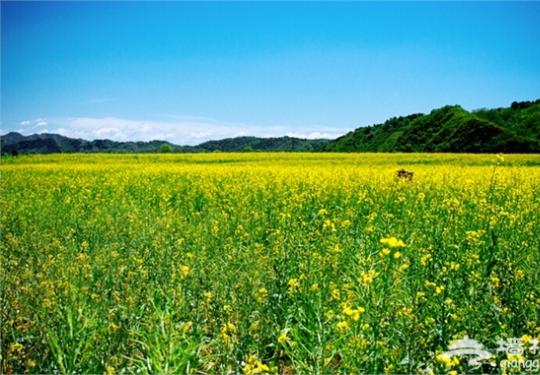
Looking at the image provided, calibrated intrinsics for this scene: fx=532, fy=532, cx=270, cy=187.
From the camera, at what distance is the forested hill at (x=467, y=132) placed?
163ft

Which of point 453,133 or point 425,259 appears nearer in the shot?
point 425,259

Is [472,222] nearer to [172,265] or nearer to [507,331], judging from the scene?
[507,331]

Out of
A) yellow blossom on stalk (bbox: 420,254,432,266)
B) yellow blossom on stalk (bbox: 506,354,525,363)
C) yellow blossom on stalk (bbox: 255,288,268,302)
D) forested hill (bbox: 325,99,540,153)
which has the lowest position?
yellow blossom on stalk (bbox: 506,354,525,363)

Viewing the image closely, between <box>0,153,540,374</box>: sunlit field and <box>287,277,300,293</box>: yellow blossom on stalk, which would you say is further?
<box>287,277,300,293</box>: yellow blossom on stalk

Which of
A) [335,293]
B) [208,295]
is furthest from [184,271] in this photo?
[335,293]

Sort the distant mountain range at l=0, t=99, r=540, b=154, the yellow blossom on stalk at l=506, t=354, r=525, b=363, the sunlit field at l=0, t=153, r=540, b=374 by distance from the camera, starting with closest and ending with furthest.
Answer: the yellow blossom on stalk at l=506, t=354, r=525, b=363
the sunlit field at l=0, t=153, r=540, b=374
the distant mountain range at l=0, t=99, r=540, b=154

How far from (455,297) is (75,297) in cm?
303

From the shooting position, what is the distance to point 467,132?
5359cm

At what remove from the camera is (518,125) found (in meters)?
54.5

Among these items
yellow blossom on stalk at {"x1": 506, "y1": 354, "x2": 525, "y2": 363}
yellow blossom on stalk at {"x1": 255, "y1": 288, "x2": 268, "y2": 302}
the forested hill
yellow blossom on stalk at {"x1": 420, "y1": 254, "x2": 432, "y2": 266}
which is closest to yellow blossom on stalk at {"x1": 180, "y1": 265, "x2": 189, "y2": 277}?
yellow blossom on stalk at {"x1": 255, "y1": 288, "x2": 268, "y2": 302}

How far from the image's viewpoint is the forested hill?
4975cm

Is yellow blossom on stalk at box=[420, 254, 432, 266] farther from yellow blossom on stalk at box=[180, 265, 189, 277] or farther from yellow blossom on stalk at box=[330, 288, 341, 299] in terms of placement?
yellow blossom on stalk at box=[180, 265, 189, 277]

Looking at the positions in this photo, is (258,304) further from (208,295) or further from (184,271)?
(184,271)

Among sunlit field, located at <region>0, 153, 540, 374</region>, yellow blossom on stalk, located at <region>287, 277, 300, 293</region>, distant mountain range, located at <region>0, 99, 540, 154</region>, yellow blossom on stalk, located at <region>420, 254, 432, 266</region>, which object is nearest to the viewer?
sunlit field, located at <region>0, 153, 540, 374</region>
